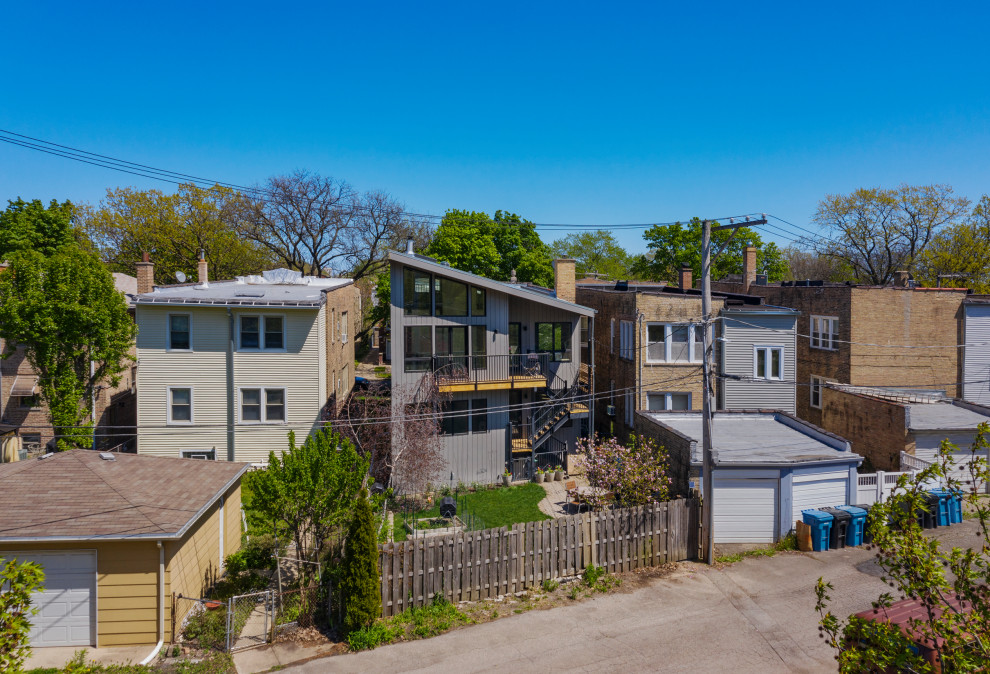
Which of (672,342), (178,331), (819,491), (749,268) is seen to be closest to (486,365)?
(672,342)

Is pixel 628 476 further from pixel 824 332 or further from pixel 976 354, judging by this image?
pixel 976 354

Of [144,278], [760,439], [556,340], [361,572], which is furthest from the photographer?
[144,278]

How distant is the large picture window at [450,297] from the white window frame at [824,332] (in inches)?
704

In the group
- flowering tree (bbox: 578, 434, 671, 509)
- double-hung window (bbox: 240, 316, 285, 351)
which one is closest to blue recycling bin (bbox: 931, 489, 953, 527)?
flowering tree (bbox: 578, 434, 671, 509)

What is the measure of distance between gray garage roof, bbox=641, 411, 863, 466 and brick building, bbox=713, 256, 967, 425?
28.1 feet

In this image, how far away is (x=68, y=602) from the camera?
12.2 meters

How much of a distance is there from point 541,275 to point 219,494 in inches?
1659

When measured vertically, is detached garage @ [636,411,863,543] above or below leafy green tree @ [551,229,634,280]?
below

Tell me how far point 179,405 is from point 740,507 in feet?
67.0

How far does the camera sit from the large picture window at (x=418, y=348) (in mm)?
23859

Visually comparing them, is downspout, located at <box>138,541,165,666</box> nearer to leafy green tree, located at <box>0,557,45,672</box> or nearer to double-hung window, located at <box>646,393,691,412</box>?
leafy green tree, located at <box>0,557,45,672</box>

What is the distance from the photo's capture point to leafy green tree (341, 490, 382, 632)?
12.6m

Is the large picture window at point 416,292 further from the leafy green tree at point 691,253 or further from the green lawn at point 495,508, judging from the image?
the leafy green tree at point 691,253

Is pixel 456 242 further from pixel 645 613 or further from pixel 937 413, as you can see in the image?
pixel 645 613
